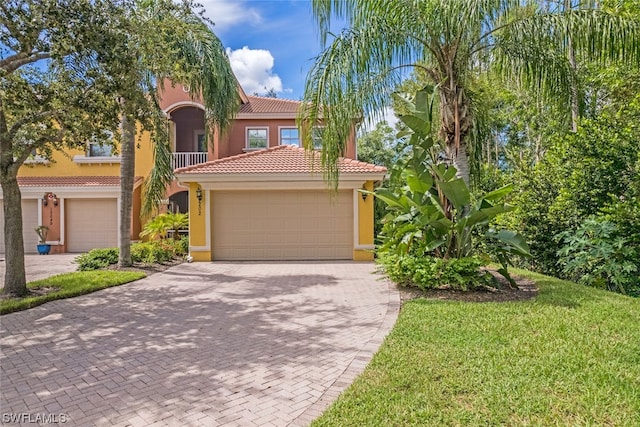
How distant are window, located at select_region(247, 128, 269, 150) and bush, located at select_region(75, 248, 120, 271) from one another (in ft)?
29.1

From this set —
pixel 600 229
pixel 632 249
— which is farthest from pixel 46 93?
pixel 632 249

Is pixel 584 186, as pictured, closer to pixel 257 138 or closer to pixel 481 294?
pixel 481 294

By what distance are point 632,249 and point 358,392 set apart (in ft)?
26.7

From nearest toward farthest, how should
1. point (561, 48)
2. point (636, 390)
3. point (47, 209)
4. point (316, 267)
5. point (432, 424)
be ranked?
1. point (432, 424)
2. point (636, 390)
3. point (561, 48)
4. point (316, 267)
5. point (47, 209)

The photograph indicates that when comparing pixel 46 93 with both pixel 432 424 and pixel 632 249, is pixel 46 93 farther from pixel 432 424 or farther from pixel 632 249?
pixel 632 249

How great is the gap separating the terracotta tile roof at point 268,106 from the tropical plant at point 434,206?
1219 centimetres

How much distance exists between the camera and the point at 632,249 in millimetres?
8219

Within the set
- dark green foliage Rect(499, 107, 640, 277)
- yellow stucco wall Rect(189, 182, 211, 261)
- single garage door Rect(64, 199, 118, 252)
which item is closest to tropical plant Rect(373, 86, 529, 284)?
dark green foliage Rect(499, 107, 640, 277)

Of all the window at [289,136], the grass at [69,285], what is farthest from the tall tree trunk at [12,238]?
the window at [289,136]

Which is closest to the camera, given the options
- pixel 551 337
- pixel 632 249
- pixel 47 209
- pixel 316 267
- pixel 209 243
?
pixel 551 337

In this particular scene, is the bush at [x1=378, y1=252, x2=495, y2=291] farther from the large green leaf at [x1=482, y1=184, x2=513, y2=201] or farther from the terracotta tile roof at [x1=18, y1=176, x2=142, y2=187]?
the terracotta tile roof at [x1=18, y1=176, x2=142, y2=187]

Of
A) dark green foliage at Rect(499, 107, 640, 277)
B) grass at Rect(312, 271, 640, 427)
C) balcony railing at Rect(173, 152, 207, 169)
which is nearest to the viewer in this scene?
grass at Rect(312, 271, 640, 427)

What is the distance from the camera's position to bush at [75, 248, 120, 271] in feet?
38.5

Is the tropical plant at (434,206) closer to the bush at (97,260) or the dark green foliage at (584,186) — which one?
the dark green foliage at (584,186)
